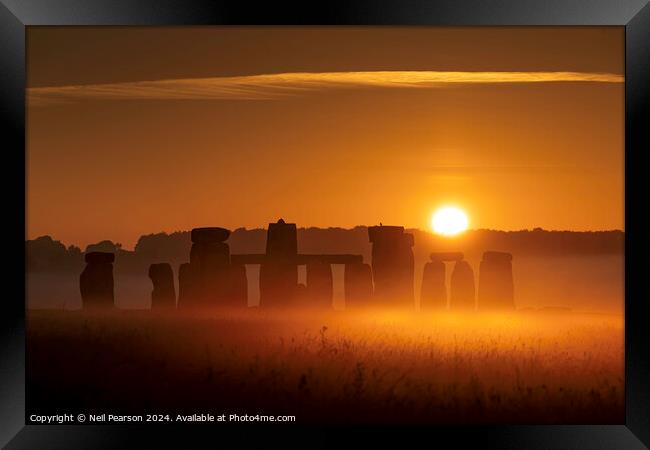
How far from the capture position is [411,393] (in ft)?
25.0

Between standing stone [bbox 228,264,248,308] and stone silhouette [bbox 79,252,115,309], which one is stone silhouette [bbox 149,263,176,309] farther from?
standing stone [bbox 228,264,248,308]

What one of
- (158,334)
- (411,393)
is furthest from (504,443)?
(158,334)

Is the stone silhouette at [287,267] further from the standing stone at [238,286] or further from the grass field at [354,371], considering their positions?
the grass field at [354,371]

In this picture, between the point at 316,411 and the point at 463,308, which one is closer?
the point at 316,411

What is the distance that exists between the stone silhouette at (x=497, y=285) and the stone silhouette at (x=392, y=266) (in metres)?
0.59

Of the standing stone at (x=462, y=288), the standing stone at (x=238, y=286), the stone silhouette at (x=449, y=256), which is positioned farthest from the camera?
the standing stone at (x=238, y=286)

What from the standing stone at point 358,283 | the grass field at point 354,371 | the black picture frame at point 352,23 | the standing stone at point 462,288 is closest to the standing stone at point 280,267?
the standing stone at point 358,283

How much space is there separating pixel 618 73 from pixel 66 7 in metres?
3.82

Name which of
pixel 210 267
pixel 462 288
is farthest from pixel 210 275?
pixel 462 288

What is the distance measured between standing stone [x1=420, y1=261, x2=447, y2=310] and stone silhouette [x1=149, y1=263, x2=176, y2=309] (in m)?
1.93

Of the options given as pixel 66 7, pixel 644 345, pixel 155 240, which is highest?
pixel 66 7

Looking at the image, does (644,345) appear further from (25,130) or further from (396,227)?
(25,130)

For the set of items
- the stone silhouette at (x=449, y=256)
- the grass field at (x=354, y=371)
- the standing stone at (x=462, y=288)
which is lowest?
the grass field at (x=354, y=371)

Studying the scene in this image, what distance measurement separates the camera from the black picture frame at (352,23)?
729cm
